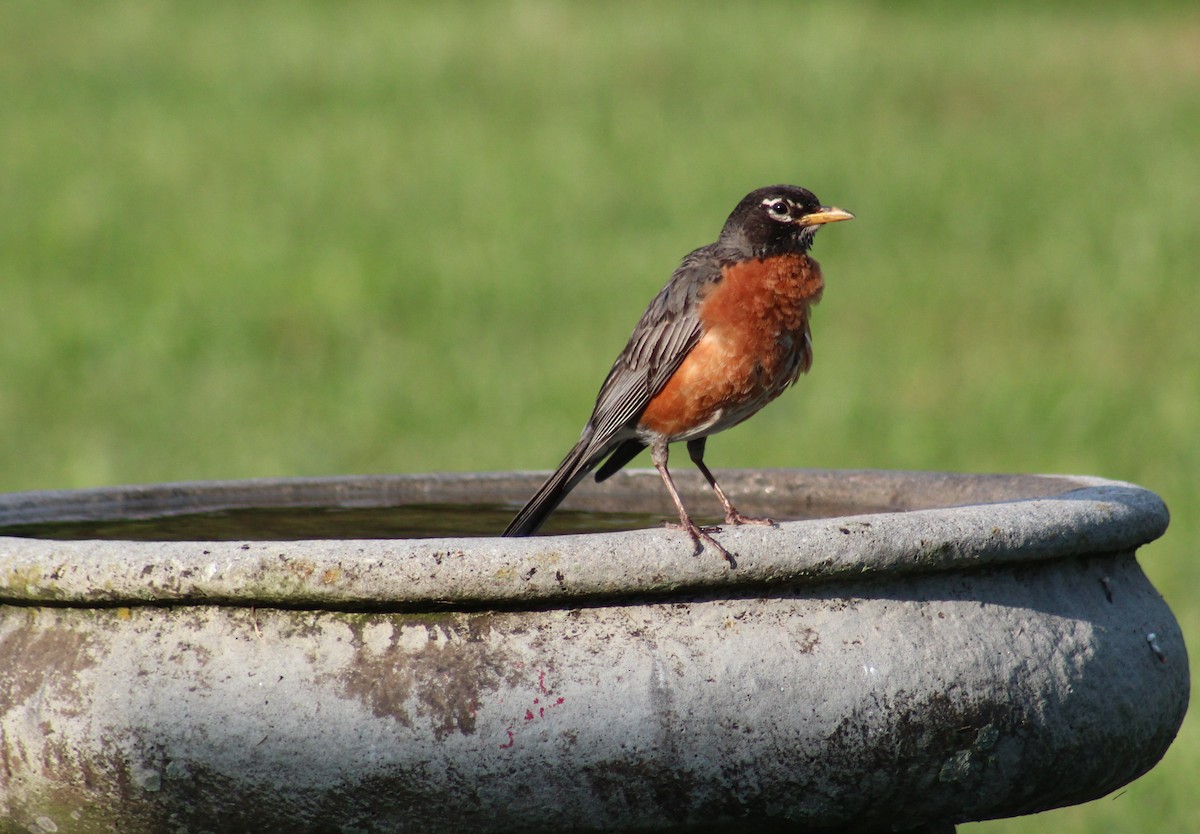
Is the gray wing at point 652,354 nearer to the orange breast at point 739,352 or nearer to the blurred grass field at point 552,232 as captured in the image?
the orange breast at point 739,352

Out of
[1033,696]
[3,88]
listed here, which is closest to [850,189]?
[3,88]

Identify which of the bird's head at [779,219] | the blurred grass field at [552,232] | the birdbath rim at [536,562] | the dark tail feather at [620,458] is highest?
the bird's head at [779,219]

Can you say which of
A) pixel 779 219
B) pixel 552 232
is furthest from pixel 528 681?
pixel 552 232

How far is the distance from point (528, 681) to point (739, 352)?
4.84 feet

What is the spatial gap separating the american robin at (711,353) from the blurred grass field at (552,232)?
2.54 metres

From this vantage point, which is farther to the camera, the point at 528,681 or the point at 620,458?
the point at 620,458

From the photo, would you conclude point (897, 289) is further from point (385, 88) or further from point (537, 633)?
point (537, 633)

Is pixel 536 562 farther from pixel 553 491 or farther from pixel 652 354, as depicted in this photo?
pixel 652 354

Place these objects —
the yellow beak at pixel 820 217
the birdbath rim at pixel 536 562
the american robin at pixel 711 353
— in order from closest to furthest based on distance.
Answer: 1. the birdbath rim at pixel 536 562
2. the american robin at pixel 711 353
3. the yellow beak at pixel 820 217

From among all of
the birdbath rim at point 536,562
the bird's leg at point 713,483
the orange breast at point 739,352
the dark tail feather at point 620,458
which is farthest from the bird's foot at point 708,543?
the dark tail feather at point 620,458

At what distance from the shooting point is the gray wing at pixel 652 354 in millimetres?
3939

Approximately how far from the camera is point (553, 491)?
12.4ft

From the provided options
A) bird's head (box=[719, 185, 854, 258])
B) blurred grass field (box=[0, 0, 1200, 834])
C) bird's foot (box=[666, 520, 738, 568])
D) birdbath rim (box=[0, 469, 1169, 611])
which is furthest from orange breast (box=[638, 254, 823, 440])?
blurred grass field (box=[0, 0, 1200, 834])

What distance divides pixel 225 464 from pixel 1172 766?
19.6 feet
